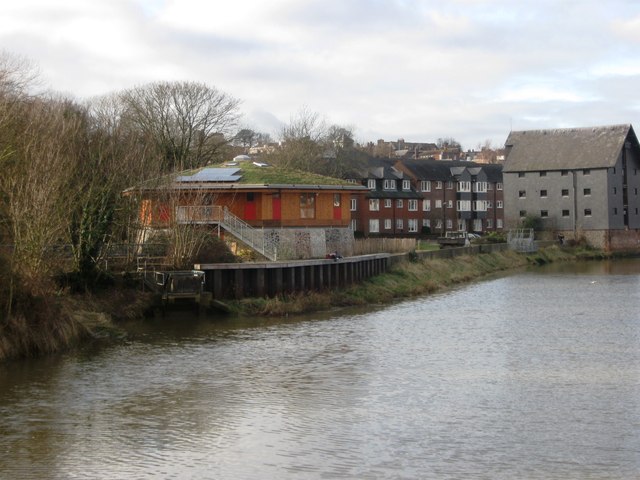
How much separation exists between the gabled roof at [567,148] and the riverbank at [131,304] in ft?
87.0

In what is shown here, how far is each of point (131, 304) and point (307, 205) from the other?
14986 millimetres

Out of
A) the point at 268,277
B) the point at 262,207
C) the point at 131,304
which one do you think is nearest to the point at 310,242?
the point at 262,207

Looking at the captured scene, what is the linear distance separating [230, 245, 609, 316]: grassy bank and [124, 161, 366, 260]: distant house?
3116 mm

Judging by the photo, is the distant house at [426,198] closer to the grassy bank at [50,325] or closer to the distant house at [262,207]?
the distant house at [262,207]

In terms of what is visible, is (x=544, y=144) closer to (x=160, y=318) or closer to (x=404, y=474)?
(x=160, y=318)

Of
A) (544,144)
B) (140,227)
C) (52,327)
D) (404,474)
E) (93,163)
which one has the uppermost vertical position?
(544,144)

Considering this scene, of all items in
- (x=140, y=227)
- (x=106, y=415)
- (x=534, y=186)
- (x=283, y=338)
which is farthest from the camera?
(x=534, y=186)

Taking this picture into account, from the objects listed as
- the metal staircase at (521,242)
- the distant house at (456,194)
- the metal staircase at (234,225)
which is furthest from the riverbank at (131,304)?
the distant house at (456,194)

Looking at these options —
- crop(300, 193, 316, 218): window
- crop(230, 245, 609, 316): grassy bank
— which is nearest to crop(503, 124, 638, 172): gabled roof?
crop(230, 245, 609, 316): grassy bank

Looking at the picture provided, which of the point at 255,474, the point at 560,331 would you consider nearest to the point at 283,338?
the point at 560,331

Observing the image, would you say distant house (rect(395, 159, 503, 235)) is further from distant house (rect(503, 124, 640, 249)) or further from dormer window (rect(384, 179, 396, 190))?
distant house (rect(503, 124, 640, 249))

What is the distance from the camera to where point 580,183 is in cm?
8150

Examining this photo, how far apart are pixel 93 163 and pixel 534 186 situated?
59.5 m

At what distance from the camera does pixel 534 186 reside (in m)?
84.1
